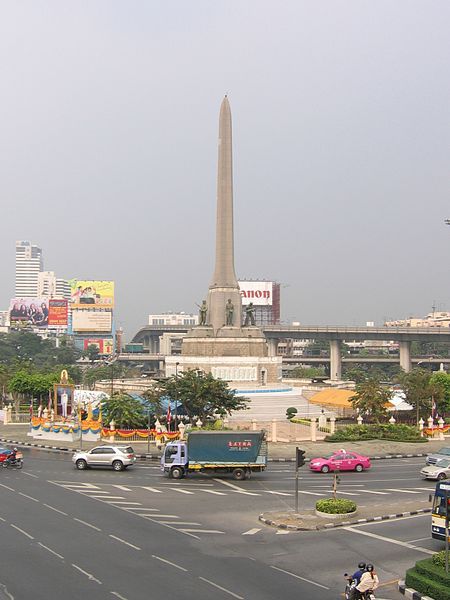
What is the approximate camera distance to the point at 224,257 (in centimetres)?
6656

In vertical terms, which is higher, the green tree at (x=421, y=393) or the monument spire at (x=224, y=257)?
the monument spire at (x=224, y=257)

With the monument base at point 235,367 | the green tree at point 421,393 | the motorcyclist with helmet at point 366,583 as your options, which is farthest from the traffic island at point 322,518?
the monument base at point 235,367

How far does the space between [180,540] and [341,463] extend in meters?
15.4

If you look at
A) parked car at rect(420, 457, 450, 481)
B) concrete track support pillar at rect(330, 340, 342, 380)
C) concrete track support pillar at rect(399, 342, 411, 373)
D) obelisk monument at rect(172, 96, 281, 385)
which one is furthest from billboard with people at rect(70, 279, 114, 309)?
parked car at rect(420, 457, 450, 481)

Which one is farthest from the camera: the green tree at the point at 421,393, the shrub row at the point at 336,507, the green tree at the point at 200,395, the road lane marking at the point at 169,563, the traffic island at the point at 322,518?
the green tree at the point at 421,393

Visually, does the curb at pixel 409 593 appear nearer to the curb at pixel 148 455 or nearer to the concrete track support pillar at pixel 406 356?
the curb at pixel 148 455

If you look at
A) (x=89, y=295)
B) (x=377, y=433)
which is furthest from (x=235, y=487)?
(x=89, y=295)

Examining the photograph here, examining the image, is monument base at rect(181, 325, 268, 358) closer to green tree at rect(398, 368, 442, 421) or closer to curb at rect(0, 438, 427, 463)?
green tree at rect(398, 368, 442, 421)

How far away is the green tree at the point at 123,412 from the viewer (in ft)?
148

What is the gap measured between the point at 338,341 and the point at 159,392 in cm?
9376

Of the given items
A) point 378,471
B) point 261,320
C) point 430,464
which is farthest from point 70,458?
point 261,320

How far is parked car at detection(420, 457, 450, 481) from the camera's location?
1204 inches

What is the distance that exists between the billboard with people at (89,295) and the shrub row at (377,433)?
510ft

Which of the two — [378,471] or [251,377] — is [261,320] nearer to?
[251,377]
